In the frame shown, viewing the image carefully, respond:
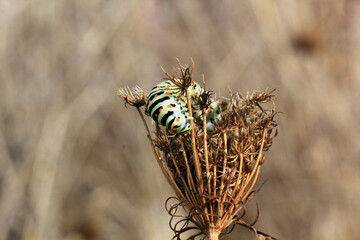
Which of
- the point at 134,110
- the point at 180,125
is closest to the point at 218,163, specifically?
the point at 180,125

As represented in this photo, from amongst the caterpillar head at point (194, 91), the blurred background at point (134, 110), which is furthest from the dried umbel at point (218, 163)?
the blurred background at point (134, 110)

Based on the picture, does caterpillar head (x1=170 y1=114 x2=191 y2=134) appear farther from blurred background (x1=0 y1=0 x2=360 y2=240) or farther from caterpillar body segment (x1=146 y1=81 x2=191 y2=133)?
blurred background (x1=0 y1=0 x2=360 y2=240)

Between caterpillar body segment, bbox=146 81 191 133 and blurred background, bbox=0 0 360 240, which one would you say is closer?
→ caterpillar body segment, bbox=146 81 191 133

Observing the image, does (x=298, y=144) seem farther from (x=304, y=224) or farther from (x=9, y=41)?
(x=9, y=41)

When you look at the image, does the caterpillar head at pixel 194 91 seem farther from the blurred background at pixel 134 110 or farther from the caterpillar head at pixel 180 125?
the blurred background at pixel 134 110

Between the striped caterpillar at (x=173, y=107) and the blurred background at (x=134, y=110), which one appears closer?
the striped caterpillar at (x=173, y=107)

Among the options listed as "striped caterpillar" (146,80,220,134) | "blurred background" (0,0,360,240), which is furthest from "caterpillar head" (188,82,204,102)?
"blurred background" (0,0,360,240)

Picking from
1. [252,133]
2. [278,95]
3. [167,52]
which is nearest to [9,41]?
[167,52]

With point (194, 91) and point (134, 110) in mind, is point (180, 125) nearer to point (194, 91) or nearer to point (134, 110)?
point (194, 91)
